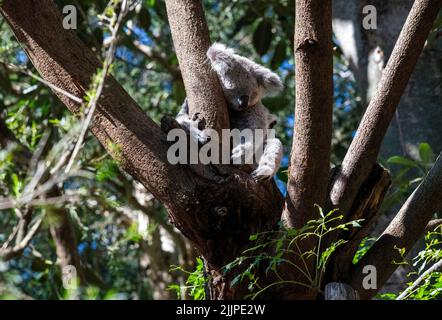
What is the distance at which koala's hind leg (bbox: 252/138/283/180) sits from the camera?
3.44 metres

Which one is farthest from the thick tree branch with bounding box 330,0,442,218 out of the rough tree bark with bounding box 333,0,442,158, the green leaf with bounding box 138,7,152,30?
the green leaf with bounding box 138,7,152,30

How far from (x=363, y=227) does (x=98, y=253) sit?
3.93 meters

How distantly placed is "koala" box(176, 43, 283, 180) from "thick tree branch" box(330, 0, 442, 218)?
727mm

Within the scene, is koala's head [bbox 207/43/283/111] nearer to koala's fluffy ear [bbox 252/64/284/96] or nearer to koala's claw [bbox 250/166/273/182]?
koala's fluffy ear [bbox 252/64/284/96]

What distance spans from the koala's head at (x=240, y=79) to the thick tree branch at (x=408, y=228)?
4.66ft

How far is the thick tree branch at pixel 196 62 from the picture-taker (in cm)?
324

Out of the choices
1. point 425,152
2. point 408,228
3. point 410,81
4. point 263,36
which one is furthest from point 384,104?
point 263,36

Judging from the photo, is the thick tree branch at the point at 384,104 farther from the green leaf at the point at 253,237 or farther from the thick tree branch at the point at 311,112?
the green leaf at the point at 253,237

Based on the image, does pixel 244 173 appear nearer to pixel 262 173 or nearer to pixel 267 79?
pixel 262 173

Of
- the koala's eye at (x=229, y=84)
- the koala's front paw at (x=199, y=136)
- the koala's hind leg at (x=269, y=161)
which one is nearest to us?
the koala's front paw at (x=199, y=136)

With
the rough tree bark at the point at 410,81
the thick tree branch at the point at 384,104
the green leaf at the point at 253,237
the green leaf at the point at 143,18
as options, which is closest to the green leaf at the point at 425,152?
the rough tree bark at the point at 410,81

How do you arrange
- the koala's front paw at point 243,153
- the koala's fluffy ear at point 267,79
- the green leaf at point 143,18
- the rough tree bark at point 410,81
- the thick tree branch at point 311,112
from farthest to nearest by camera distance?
the green leaf at point 143,18 → the rough tree bark at point 410,81 → the koala's fluffy ear at point 267,79 → the koala's front paw at point 243,153 → the thick tree branch at point 311,112

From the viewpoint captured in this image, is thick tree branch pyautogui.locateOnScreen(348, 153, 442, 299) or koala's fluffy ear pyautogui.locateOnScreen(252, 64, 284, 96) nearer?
thick tree branch pyautogui.locateOnScreen(348, 153, 442, 299)
